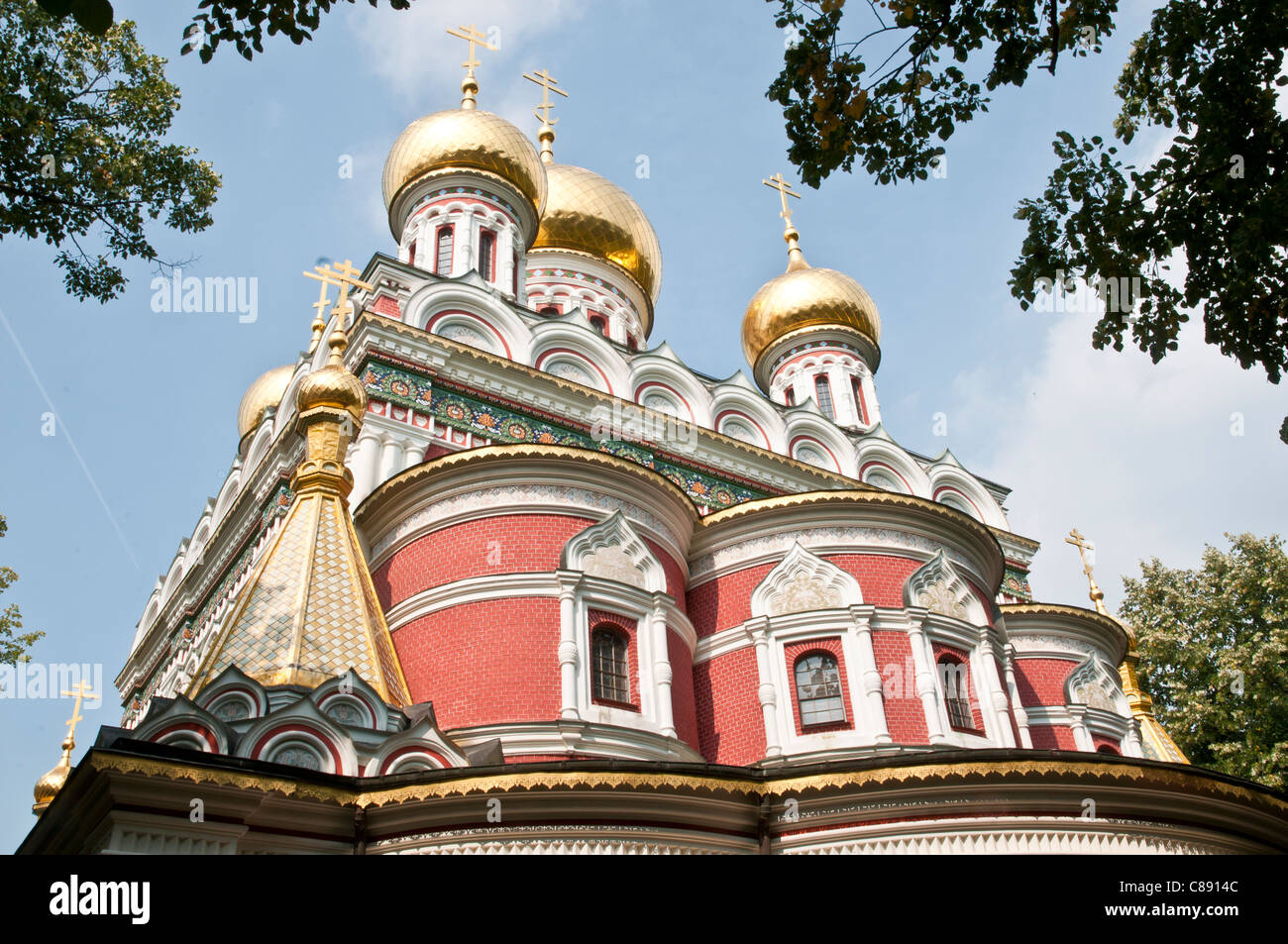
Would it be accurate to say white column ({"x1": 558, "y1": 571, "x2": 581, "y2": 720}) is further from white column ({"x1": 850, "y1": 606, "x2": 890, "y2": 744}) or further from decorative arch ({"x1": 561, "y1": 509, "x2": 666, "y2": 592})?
white column ({"x1": 850, "y1": 606, "x2": 890, "y2": 744})

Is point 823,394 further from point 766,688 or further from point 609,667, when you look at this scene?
point 609,667

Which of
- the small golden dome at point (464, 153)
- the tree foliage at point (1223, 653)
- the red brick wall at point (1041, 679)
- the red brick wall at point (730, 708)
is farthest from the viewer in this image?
the small golden dome at point (464, 153)

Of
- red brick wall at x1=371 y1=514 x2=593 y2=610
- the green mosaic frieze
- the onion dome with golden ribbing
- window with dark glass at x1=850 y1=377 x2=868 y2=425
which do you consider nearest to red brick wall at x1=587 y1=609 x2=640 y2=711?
red brick wall at x1=371 y1=514 x2=593 y2=610

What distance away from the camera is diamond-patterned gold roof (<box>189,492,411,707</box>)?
7832mm

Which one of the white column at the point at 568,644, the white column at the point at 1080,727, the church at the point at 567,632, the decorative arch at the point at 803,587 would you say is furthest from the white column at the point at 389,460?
the white column at the point at 1080,727

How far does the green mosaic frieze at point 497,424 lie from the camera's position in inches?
540

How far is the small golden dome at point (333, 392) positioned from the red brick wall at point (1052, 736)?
8.90 metres

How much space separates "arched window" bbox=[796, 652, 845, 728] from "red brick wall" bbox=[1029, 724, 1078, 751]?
13.5 ft

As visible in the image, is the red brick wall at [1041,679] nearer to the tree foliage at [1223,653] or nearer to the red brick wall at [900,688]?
the red brick wall at [900,688]

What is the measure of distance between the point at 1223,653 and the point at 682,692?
39.1ft

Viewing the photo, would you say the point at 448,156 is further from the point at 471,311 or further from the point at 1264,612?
the point at 1264,612

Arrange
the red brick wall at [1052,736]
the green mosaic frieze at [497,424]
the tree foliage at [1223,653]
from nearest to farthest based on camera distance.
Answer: the green mosaic frieze at [497,424] < the red brick wall at [1052,736] < the tree foliage at [1223,653]

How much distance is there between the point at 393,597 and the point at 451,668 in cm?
132
